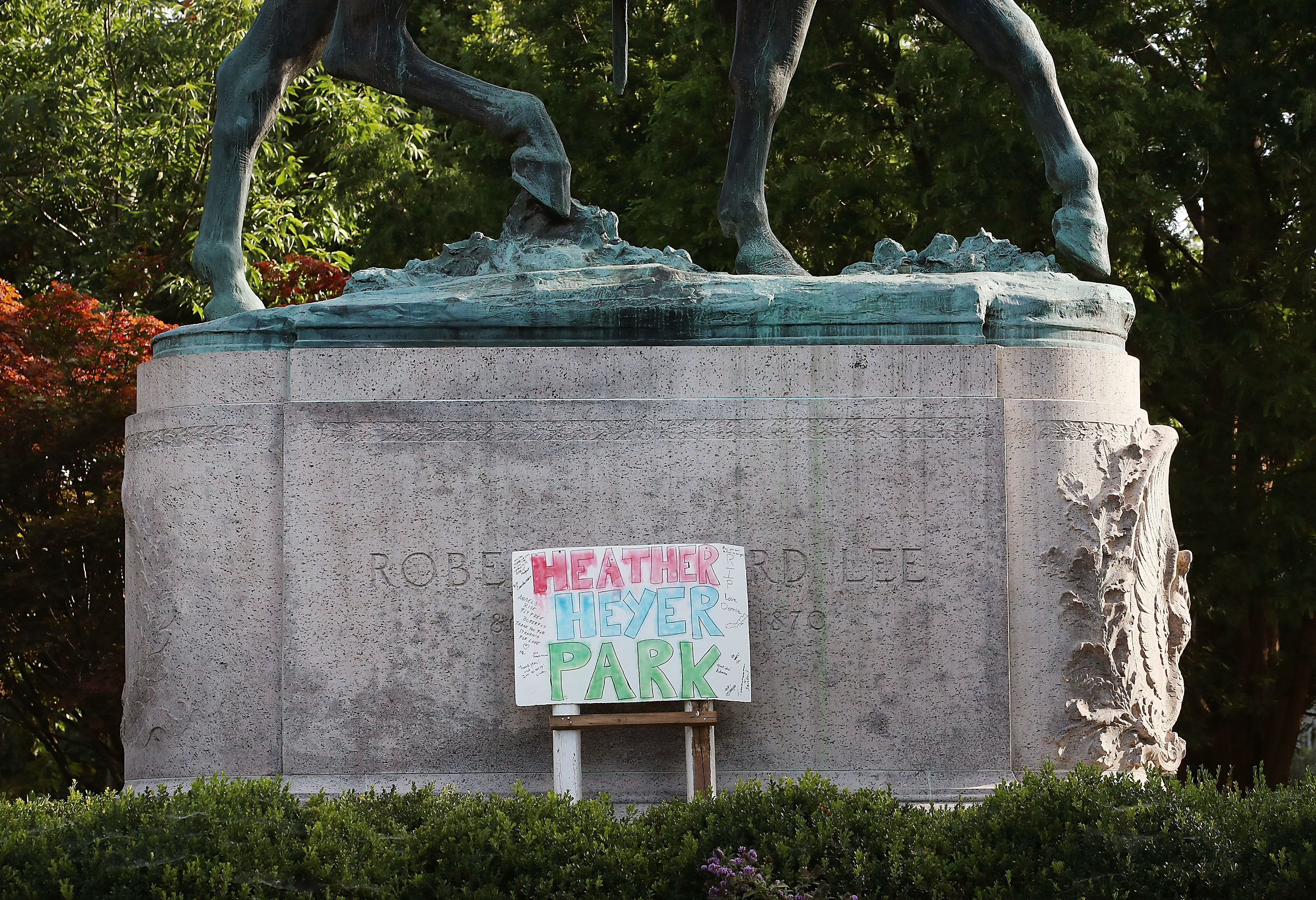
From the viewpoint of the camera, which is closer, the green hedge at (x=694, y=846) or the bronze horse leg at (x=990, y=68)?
the green hedge at (x=694, y=846)

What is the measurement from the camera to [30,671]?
41.7ft

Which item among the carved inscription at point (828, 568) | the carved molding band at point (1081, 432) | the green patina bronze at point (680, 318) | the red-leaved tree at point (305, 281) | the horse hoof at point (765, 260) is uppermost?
the red-leaved tree at point (305, 281)

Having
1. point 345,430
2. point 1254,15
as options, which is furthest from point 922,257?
point 1254,15

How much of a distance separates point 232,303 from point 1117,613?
3.64 m

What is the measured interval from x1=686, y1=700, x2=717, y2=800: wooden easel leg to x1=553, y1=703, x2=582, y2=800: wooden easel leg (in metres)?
0.37

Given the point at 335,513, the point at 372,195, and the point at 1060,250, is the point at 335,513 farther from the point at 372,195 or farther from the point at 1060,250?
the point at 372,195

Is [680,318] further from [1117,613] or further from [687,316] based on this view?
[1117,613]

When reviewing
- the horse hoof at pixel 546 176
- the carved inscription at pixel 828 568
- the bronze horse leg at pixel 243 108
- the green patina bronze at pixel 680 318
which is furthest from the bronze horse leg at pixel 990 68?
the bronze horse leg at pixel 243 108

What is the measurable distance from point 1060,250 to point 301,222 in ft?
36.6

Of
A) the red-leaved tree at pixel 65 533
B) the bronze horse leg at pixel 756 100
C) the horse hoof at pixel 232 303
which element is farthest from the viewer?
the red-leaved tree at pixel 65 533

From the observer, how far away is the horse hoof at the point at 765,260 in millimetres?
7602

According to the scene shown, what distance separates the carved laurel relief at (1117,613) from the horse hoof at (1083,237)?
916 mm

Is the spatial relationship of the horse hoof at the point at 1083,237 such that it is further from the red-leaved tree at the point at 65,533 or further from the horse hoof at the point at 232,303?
the red-leaved tree at the point at 65,533

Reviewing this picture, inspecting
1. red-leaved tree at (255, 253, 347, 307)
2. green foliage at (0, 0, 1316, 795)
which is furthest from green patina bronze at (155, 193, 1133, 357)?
green foliage at (0, 0, 1316, 795)
